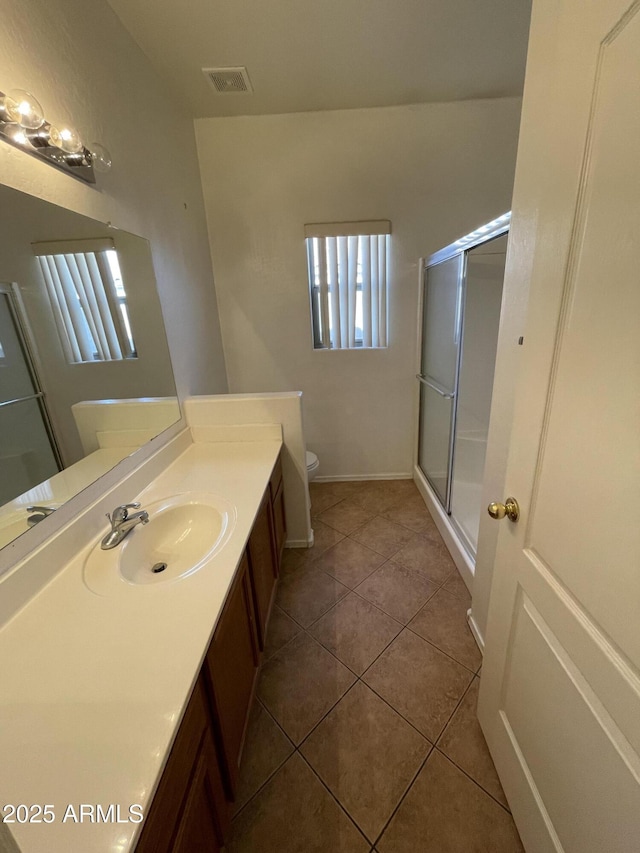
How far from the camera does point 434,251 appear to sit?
239 centimetres

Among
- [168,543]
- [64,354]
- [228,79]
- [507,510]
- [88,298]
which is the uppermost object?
[228,79]

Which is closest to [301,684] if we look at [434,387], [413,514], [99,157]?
[413,514]

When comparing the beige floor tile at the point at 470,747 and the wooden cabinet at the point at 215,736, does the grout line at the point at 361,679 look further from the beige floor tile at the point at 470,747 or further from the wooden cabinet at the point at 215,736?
the wooden cabinet at the point at 215,736

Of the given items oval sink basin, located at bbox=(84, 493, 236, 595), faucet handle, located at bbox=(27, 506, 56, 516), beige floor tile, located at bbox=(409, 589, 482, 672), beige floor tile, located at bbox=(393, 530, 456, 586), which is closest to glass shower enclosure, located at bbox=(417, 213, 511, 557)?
beige floor tile, located at bbox=(393, 530, 456, 586)

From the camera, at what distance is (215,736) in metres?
0.86

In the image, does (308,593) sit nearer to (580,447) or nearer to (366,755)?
(366,755)

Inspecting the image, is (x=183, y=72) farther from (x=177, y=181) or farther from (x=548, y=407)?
(x=548, y=407)

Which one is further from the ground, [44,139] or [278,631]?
[44,139]

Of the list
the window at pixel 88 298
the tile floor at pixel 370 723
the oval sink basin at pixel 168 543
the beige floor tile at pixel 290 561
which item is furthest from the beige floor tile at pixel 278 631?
the window at pixel 88 298

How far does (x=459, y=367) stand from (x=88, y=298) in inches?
72.0

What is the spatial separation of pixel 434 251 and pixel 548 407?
207 centimetres

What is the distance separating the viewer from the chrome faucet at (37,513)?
0.91 meters

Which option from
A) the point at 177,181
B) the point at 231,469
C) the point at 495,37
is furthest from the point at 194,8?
the point at 231,469

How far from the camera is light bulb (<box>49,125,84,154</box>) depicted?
3.33ft
